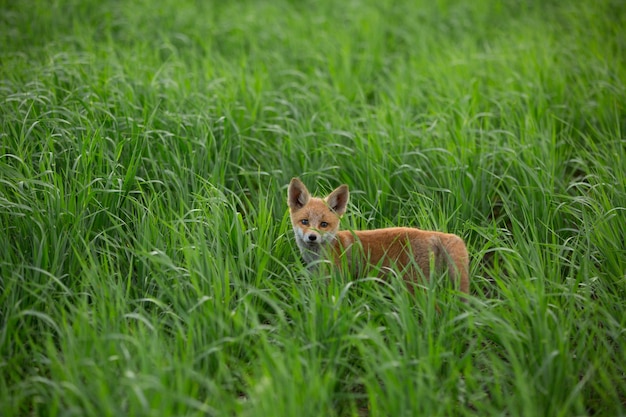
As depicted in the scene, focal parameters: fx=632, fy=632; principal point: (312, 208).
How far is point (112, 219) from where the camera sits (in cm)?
479

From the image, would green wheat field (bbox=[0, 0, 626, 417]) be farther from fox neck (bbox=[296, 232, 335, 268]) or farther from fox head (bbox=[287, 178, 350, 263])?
fox head (bbox=[287, 178, 350, 263])

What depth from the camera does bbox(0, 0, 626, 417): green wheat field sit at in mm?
3461

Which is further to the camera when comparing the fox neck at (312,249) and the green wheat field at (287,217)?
the fox neck at (312,249)

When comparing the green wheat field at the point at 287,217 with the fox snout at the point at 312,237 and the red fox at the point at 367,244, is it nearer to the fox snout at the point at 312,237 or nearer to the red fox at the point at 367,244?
the red fox at the point at 367,244

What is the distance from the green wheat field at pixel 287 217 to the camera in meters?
3.46

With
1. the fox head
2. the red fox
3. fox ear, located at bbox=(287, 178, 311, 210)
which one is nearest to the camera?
the red fox

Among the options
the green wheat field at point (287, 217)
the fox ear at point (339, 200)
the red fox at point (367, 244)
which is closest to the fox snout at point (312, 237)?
the red fox at point (367, 244)

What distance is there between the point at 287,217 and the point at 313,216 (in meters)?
0.49

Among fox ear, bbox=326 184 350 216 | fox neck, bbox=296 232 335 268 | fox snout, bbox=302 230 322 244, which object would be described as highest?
fox ear, bbox=326 184 350 216

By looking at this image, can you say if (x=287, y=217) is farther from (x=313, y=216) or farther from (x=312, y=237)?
(x=312, y=237)

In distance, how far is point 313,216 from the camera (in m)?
4.58

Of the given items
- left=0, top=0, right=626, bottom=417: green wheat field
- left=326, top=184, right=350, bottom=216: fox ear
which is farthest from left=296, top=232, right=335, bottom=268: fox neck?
left=326, top=184, right=350, bottom=216: fox ear

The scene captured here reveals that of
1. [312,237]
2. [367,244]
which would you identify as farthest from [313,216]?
[367,244]

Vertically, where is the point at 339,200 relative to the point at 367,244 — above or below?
above
